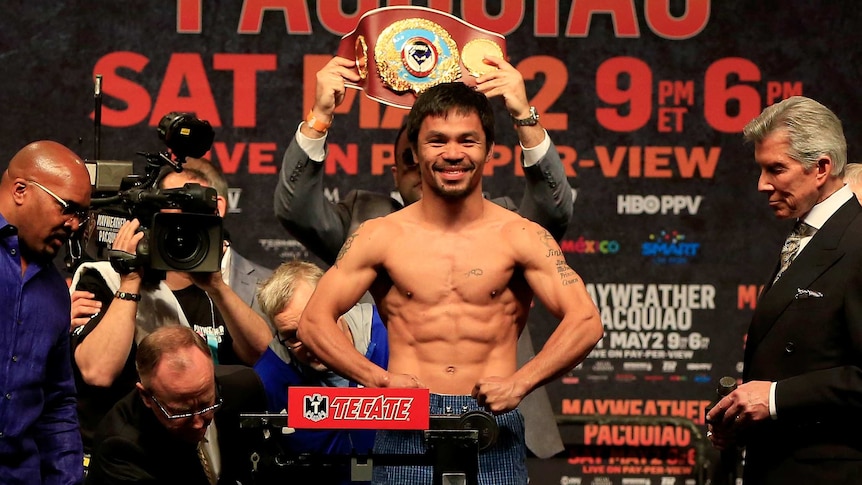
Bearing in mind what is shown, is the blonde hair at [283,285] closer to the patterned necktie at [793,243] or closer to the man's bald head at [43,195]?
the man's bald head at [43,195]

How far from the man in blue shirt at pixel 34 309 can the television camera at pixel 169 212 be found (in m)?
0.35

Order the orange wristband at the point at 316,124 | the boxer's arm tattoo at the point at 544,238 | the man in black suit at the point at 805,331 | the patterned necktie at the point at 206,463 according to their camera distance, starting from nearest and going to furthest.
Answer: the man in black suit at the point at 805,331 → the boxer's arm tattoo at the point at 544,238 → the patterned necktie at the point at 206,463 → the orange wristband at the point at 316,124

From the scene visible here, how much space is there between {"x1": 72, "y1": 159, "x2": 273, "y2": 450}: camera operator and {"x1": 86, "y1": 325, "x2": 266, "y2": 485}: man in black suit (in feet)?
0.68

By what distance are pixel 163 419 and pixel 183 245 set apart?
0.49 m

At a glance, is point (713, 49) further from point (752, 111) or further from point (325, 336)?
point (325, 336)

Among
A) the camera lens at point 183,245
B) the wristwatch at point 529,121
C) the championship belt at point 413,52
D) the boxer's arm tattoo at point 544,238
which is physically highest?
the championship belt at point 413,52

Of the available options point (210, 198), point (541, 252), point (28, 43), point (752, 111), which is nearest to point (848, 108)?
point (752, 111)

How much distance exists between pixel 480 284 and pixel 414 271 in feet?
0.55

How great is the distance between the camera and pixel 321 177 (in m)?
3.91

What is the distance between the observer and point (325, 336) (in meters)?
3.05

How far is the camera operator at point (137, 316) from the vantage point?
3561 millimetres

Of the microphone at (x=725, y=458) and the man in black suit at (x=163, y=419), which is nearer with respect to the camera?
the microphone at (x=725, y=458)

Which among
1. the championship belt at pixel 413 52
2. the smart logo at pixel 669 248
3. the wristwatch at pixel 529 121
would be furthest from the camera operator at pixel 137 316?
the smart logo at pixel 669 248

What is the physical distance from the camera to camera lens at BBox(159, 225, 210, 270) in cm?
349
